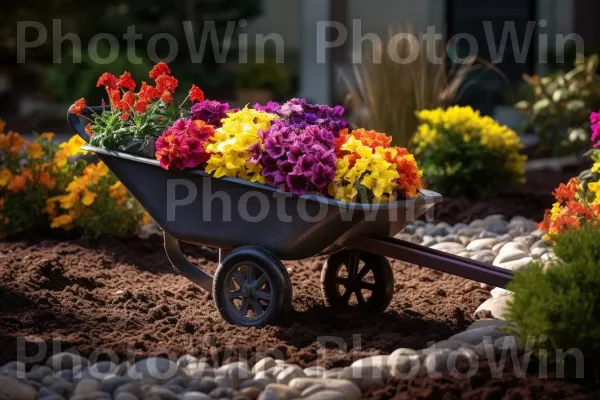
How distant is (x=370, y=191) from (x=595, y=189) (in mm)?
1102

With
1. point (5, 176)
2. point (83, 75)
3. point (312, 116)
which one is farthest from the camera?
point (83, 75)

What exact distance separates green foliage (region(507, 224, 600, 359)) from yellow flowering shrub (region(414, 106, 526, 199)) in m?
3.15

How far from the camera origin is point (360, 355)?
3596 mm

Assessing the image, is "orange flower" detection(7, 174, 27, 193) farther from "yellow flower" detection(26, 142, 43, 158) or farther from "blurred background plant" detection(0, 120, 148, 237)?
"yellow flower" detection(26, 142, 43, 158)

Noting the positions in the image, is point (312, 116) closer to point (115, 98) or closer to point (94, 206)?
point (115, 98)

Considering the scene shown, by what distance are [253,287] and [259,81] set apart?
894cm

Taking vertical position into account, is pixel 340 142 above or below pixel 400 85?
below

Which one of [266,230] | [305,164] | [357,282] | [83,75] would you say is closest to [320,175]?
[305,164]

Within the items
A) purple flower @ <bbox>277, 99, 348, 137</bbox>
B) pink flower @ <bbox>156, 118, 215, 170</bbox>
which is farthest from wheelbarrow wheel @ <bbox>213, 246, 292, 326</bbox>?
purple flower @ <bbox>277, 99, 348, 137</bbox>

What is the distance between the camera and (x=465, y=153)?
664 centimetres

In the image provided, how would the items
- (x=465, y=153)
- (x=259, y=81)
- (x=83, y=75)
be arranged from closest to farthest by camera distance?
(x=465, y=153) < (x=83, y=75) < (x=259, y=81)

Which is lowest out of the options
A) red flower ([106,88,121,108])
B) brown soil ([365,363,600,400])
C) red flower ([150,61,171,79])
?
brown soil ([365,363,600,400])

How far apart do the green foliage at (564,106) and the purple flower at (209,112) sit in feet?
12.4

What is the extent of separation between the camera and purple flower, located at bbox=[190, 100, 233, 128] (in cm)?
425
